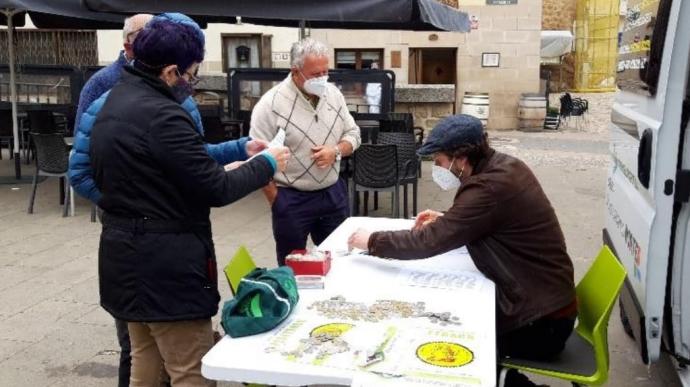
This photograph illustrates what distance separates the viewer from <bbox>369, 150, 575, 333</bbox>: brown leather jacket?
9.03 ft

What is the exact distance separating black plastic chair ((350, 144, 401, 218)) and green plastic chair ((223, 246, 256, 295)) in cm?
354

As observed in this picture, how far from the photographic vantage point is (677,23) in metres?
2.83

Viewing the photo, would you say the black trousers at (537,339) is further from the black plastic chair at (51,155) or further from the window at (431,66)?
the window at (431,66)

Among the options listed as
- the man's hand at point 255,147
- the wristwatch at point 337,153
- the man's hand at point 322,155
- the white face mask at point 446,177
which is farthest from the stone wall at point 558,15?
the man's hand at point 255,147

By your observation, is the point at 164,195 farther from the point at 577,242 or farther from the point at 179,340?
the point at 577,242

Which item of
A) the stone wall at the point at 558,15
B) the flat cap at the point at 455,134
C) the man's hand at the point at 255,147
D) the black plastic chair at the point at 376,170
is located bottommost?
the black plastic chair at the point at 376,170

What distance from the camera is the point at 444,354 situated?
82.1 inches

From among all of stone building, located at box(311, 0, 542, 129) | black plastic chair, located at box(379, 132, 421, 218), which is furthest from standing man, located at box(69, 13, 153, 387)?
stone building, located at box(311, 0, 542, 129)

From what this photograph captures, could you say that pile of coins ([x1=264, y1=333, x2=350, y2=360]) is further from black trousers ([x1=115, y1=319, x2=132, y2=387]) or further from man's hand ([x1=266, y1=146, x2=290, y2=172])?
black trousers ([x1=115, y1=319, x2=132, y2=387])

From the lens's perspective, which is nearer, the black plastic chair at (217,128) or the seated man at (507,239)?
the seated man at (507,239)

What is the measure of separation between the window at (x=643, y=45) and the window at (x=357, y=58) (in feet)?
40.1

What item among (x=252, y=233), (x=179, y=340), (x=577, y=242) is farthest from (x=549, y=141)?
(x=179, y=340)

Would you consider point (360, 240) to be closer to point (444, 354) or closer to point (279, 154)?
point (279, 154)

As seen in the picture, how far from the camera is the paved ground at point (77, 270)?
3801mm
